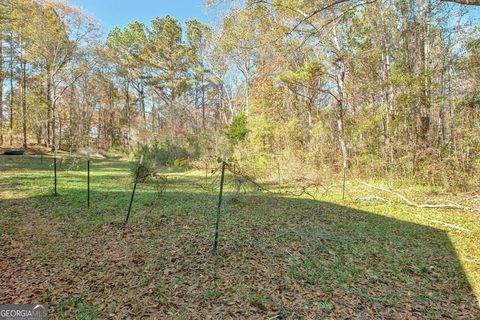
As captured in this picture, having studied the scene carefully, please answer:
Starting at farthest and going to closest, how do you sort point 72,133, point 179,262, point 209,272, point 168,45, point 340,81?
point 72,133 < point 168,45 < point 340,81 < point 179,262 < point 209,272

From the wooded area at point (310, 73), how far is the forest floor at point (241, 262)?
2.87m

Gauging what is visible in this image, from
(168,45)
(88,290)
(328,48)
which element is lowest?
(88,290)

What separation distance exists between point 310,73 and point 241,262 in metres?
6.96

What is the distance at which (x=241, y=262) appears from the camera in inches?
110

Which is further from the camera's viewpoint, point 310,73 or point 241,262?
point 310,73

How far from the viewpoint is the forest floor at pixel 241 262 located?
2.15 metres

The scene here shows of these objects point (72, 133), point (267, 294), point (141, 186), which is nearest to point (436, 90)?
point (267, 294)

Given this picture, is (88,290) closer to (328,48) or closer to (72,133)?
(328,48)

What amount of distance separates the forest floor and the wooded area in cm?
287

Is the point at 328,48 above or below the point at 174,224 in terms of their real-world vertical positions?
above

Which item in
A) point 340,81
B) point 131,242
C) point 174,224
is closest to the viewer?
point 131,242

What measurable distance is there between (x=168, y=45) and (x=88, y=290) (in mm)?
18950

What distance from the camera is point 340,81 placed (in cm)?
834

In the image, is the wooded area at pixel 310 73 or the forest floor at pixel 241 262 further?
the wooded area at pixel 310 73
